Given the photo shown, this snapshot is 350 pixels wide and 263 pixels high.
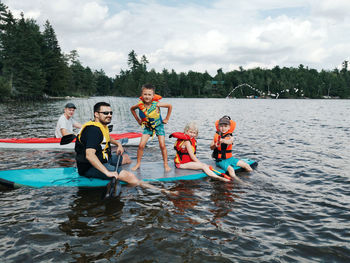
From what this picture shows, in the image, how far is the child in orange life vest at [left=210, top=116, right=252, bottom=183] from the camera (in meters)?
7.25

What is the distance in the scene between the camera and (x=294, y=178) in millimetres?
7352

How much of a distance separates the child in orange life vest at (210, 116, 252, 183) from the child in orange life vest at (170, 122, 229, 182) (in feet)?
2.21

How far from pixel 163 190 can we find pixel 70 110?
191 inches

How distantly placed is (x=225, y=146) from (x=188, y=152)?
3.76ft

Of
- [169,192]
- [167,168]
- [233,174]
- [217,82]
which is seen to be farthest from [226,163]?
[217,82]

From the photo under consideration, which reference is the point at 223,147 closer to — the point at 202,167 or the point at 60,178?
the point at 202,167

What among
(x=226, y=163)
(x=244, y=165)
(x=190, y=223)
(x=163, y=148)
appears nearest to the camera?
(x=190, y=223)

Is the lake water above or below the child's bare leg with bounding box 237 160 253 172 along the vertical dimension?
below

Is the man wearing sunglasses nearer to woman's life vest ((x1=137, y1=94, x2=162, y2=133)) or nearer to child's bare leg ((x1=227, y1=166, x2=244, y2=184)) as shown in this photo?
woman's life vest ((x1=137, y1=94, x2=162, y2=133))

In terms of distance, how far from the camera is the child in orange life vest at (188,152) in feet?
22.5

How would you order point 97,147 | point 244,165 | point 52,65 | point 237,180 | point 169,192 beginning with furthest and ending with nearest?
point 52,65 < point 244,165 < point 237,180 < point 169,192 < point 97,147

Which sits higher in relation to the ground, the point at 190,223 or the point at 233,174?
the point at 233,174

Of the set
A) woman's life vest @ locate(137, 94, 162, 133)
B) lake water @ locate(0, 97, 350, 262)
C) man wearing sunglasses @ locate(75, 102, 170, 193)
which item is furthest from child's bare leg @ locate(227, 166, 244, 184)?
man wearing sunglasses @ locate(75, 102, 170, 193)

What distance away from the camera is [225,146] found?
7.50m
